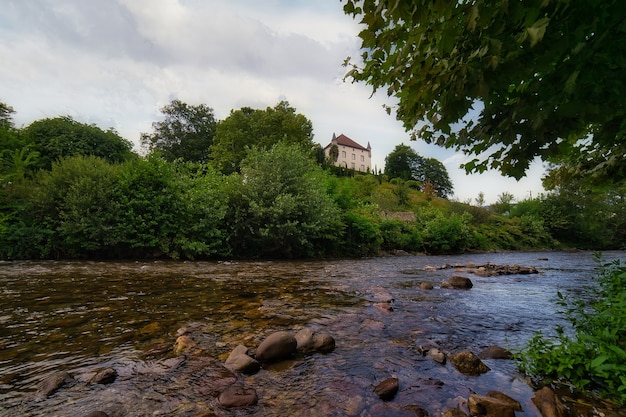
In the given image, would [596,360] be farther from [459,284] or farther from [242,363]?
[459,284]

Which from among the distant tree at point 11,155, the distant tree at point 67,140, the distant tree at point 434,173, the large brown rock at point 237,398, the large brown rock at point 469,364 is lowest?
the large brown rock at point 237,398

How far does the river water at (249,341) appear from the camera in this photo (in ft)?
8.36

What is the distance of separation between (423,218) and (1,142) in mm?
32472

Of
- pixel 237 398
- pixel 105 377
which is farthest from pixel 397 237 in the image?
pixel 105 377

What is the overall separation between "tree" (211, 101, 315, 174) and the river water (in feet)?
121

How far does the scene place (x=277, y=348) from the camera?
3.40 meters

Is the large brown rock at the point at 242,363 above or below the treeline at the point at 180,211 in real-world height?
below

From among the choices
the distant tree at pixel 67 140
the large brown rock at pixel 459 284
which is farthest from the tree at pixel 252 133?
the large brown rock at pixel 459 284

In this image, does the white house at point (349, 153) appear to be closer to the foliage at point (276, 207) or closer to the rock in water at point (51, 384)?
the foliage at point (276, 207)

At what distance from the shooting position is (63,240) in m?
13.7

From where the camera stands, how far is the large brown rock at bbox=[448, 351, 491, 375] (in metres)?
3.12

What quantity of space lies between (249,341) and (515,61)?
12.9 ft

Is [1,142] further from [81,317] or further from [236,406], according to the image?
[236,406]

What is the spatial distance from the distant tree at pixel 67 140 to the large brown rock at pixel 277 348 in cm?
3044
